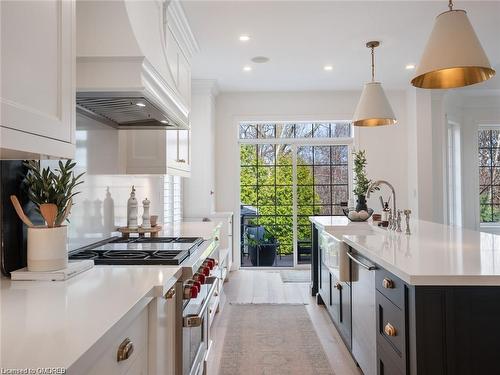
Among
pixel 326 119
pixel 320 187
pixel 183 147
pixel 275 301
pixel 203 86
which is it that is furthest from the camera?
pixel 320 187

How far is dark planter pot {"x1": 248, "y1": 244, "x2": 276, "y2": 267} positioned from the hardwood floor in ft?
0.76

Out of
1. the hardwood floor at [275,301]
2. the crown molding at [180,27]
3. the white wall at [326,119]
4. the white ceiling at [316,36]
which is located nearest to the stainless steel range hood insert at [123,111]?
the crown molding at [180,27]

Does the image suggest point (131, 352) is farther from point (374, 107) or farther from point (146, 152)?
point (374, 107)

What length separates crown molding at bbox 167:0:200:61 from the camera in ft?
7.64

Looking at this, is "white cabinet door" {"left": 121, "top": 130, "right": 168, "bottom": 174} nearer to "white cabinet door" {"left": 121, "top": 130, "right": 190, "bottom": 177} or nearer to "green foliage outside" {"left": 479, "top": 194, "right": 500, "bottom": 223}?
"white cabinet door" {"left": 121, "top": 130, "right": 190, "bottom": 177}

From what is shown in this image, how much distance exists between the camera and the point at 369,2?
3.22 metres

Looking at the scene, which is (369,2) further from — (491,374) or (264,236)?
(264,236)

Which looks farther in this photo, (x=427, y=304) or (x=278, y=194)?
(x=278, y=194)

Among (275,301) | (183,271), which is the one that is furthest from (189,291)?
(275,301)

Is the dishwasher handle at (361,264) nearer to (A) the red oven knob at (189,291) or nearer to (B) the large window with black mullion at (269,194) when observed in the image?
(A) the red oven knob at (189,291)

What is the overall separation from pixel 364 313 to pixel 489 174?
551 centimetres

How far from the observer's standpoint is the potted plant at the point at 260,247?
612 centimetres

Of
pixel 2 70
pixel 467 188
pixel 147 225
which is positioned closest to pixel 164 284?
pixel 2 70

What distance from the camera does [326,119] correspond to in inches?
237
